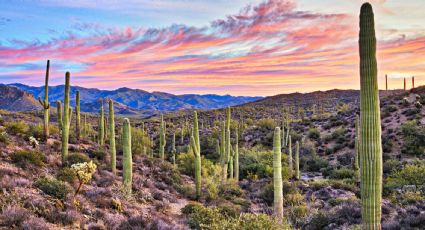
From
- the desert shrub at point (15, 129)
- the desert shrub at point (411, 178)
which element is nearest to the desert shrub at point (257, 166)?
the desert shrub at point (411, 178)

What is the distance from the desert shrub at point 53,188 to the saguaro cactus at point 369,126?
876 cm

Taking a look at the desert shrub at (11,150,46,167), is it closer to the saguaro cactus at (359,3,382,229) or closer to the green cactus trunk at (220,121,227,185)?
the green cactus trunk at (220,121,227,185)

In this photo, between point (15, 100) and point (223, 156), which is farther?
point (15, 100)

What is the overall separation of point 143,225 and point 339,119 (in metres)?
39.5

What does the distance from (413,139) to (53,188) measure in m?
29.1

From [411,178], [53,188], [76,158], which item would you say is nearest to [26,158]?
[76,158]

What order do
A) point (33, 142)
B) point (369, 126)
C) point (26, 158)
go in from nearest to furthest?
point (369, 126) → point (26, 158) → point (33, 142)

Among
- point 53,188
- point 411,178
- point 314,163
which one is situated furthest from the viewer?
point 314,163

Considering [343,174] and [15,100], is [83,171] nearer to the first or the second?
[343,174]

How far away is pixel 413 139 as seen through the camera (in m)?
29.1

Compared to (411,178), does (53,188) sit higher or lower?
higher

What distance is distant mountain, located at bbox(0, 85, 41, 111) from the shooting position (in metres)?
180

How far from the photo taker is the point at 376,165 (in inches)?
233

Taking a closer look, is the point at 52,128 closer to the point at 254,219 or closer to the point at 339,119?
the point at 254,219
